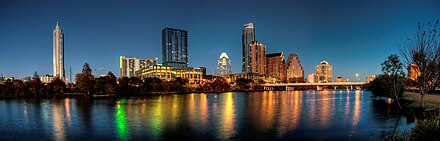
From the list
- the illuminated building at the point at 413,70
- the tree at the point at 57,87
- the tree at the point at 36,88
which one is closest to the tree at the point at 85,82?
the tree at the point at 57,87

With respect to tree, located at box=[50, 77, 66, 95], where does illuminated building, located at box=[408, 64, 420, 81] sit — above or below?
above

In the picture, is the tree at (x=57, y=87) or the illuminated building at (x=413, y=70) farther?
the tree at (x=57, y=87)

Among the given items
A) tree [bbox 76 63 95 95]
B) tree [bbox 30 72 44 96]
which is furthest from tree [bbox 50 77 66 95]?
tree [bbox 76 63 95 95]

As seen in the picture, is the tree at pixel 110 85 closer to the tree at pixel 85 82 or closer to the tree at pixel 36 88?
the tree at pixel 85 82

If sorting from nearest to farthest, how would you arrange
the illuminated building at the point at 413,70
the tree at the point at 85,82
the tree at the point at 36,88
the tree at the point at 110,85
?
the illuminated building at the point at 413,70
the tree at the point at 85,82
the tree at the point at 36,88
the tree at the point at 110,85

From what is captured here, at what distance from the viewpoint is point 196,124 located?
101ft

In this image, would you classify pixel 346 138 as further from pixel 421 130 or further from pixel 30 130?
pixel 30 130

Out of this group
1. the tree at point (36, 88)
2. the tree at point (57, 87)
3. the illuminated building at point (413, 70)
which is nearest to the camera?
the illuminated building at point (413, 70)

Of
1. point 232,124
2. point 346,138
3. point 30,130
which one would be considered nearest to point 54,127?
point 30,130

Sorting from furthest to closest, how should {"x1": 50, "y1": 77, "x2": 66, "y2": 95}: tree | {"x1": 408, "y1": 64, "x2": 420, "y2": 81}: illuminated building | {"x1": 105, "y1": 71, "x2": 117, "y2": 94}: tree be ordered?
{"x1": 50, "y1": 77, "x2": 66, "y2": 95}: tree, {"x1": 105, "y1": 71, "x2": 117, "y2": 94}: tree, {"x1": 408, "y1": 64, "x2": 420, "y2": 81}: illuminated building

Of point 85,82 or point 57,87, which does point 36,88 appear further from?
point 85,82

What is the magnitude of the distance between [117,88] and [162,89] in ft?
99.1

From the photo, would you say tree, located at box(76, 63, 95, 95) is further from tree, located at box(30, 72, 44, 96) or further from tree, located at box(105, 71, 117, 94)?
tree, located at box(30, 72, 44, 96)

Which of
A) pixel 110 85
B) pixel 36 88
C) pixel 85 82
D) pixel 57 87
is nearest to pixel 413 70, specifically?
pixel 110 85
